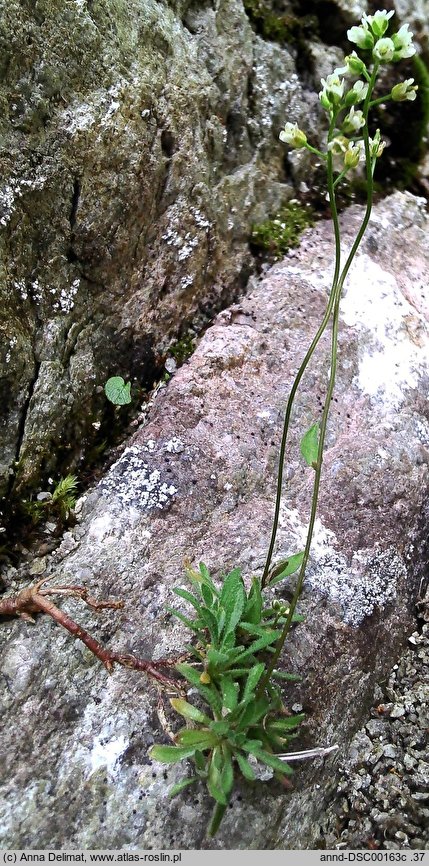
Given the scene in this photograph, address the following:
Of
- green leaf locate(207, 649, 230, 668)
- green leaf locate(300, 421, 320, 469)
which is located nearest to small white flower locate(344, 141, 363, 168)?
green leaf locate(300, 421, 320, 469)

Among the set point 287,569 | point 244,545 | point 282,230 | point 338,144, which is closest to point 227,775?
point 287,569

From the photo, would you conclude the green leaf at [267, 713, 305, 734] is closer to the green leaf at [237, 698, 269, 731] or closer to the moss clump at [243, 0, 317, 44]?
the green leaf at [237, 698, 269, 731]

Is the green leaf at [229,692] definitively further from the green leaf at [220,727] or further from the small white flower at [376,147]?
the small white flower at [376,147]

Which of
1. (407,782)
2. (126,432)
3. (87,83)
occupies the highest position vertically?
(87,83)

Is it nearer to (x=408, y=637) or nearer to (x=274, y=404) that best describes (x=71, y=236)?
(x=274, y=404)

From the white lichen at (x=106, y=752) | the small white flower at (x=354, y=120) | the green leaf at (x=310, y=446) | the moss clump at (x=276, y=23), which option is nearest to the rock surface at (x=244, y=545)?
the white lichen at (x=106, y=752)

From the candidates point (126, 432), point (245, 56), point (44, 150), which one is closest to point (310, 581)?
point (126, 432)
